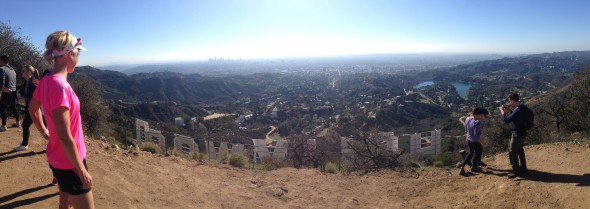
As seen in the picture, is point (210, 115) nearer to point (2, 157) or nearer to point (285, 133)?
point (285, 133)

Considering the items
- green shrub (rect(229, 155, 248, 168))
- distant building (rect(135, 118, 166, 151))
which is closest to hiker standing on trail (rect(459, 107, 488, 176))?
green shrub (rect(229, 155, 248, 168))

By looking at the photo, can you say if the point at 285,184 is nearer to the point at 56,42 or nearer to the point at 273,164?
the point at 273,164

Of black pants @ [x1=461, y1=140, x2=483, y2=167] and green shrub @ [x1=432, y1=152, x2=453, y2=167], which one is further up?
black pants @ [x1=461, y1=140, x2=483, y2=167]

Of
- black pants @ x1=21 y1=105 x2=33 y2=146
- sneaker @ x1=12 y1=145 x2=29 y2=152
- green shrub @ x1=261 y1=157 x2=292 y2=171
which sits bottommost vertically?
green shrub @ x1=261 y1=157 x2=292 y2=171

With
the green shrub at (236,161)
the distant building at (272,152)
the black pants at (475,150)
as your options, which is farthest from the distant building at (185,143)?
the black pants at (475,150)

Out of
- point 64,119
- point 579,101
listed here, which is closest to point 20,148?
point 64,119

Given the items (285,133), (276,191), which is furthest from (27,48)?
(285,133)

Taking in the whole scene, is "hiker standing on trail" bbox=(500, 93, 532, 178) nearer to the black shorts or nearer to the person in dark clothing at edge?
the person in dark clothing at edge
